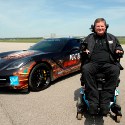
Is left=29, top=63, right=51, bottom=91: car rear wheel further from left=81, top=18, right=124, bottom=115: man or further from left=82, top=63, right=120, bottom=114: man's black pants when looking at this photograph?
left=82, top=63, right=120, bottom=114: man's black pants

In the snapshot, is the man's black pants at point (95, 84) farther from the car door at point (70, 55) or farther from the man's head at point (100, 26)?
the car door at point (70, 55)

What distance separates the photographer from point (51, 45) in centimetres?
733

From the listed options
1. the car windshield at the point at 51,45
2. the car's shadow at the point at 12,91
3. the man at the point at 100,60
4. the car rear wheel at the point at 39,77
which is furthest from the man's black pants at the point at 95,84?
the car windshield at the point at 51,45

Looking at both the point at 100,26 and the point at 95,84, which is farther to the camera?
the point at 100,26

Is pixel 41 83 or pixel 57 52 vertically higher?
pixel 57 52

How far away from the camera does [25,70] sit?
5.54 metres

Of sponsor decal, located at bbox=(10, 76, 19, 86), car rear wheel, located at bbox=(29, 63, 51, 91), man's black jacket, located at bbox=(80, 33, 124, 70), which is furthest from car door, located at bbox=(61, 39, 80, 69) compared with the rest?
man's black jacket, located at bbox=(80, 33, 124, 70)

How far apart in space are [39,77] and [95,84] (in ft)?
8.05

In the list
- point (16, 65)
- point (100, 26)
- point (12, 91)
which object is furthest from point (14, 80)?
point (100, 26)

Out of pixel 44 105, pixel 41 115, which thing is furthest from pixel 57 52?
pixel 41 115

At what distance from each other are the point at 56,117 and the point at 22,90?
5.99ft

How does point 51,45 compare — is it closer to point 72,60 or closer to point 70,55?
point 70,55

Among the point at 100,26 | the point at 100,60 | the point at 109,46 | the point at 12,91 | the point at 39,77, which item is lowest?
the point at 12,91

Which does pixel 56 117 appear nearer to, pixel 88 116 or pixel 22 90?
pixel 88 116
